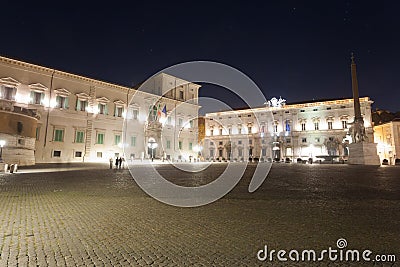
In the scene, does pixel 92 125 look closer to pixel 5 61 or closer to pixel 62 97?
pixel 62 97

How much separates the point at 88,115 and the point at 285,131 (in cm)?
3859

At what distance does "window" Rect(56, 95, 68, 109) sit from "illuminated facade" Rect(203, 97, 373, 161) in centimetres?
3636

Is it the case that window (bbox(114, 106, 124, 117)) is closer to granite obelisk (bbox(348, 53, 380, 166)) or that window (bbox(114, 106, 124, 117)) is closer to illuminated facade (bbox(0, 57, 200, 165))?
illuminated facade (bbox(0, 57, 200, 165))

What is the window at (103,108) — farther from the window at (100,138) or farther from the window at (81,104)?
the window at (100,138)

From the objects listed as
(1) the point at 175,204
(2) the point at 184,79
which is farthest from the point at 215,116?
(1) the point at 175,204

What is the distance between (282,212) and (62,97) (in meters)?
30.3

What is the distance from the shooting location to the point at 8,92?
2477cm

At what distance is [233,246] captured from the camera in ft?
9.40

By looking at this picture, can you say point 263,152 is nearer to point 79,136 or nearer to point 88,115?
point 88,115

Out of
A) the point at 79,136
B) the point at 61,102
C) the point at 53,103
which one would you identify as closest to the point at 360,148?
the point at 79,136

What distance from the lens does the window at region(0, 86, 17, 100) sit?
24334mm

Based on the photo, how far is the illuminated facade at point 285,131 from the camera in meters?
46.5

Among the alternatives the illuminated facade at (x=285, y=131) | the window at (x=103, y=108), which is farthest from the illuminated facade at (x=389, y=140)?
the window at (x=103, y=108)

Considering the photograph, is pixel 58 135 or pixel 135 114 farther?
Answer: pixel 135 114
